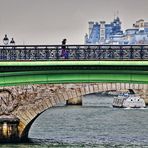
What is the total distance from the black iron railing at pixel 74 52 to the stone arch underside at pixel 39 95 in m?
1.31

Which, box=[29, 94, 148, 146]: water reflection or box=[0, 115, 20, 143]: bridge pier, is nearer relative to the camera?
box=[0, 115, 20, 143]: bridge pier

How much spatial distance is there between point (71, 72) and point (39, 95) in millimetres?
2009

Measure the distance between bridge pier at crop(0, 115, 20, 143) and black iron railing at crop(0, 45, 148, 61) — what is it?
290 centimetres

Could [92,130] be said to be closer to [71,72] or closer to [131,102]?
[71,72]

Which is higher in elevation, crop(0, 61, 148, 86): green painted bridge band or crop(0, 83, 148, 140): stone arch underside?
crop(0, 61, 148, 86): green painted bridge band

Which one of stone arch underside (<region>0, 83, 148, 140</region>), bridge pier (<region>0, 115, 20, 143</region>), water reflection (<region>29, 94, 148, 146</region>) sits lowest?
water reflection (<region>29, 94, 148, 146</region>)

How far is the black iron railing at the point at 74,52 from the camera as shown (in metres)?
37.8

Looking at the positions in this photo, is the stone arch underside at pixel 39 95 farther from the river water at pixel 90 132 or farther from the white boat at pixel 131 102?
the white boat at pixel 131 102

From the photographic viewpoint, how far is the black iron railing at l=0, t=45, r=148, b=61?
3778cm

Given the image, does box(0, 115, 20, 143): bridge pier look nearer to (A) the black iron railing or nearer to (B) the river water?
(B) the river water

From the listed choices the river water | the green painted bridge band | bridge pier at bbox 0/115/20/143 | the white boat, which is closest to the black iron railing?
the green painted bridge band

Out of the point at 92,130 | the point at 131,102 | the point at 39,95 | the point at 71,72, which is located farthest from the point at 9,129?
the point at 131,102

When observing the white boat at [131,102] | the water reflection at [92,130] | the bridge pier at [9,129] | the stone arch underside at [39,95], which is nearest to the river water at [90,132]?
the water reflection at [92,130]

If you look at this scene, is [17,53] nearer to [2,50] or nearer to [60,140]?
[2,50]
